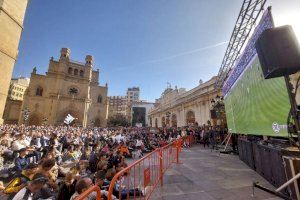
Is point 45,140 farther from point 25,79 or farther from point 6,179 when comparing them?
point 25,79

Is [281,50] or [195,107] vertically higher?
[195,107]

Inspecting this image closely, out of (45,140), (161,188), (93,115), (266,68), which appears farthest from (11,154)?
(93,115)

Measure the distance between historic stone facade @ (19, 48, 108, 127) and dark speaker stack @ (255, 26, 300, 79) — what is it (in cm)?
4365

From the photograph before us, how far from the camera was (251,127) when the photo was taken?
23.8ft

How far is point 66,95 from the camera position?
140ft

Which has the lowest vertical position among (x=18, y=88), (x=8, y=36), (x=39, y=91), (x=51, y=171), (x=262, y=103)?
(x=51, y=171)

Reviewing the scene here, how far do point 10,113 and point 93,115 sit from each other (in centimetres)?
1822

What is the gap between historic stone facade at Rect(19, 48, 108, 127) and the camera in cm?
3925

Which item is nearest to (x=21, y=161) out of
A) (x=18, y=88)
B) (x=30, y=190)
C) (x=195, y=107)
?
(x=30, y=190)

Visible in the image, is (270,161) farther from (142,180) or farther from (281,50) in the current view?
(142,180)

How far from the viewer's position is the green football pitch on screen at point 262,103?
15.5 feet

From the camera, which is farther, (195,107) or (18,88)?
(18,88)

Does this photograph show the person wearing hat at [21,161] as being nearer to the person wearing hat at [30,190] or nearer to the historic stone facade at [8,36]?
the person wearing hat at [30,190]

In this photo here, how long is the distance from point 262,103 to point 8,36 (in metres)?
20.4
